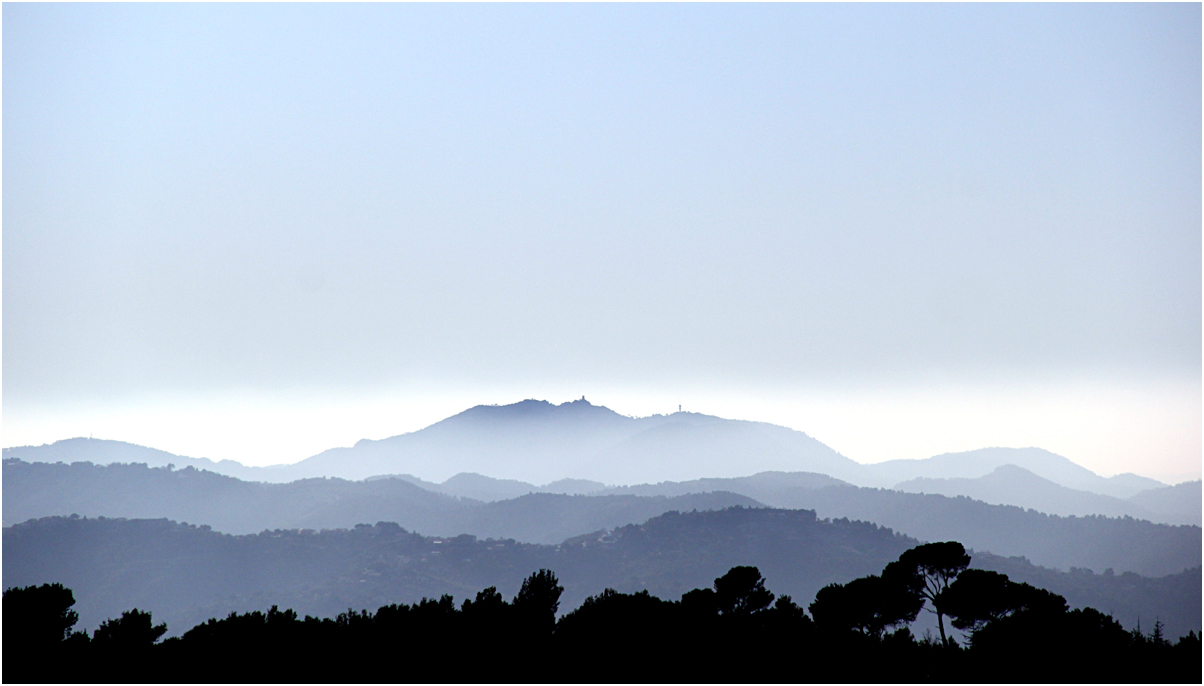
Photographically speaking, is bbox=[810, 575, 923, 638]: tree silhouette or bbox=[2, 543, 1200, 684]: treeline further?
bbox=[810, 575, 923, 638]: tree silhouette

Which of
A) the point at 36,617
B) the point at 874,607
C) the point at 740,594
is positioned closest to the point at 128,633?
the point at 36,617

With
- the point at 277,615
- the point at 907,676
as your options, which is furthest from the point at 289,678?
the point at 907,676

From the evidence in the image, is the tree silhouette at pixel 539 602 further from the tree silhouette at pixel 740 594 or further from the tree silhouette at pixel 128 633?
the tree silhouette at pixel 128 633

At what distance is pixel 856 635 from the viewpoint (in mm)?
49625

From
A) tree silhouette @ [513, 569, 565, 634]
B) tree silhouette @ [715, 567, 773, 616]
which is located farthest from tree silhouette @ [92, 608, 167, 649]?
tree silhouette @ [715, 567, 773, 616]

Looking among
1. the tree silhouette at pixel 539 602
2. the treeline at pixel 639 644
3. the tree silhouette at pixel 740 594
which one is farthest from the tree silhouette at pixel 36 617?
the tree silhouette at pixel 740 594

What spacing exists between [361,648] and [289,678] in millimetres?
6201

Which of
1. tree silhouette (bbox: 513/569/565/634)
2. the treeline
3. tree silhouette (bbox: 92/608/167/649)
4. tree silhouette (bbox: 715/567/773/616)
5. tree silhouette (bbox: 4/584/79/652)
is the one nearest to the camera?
the treeline

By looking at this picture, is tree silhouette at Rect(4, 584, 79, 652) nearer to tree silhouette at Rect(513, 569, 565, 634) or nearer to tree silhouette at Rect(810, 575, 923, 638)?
tree silhouette at Rect(513, 569, 565, 634)

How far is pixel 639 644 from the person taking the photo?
149 ft

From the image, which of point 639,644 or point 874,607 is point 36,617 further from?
point 874,607

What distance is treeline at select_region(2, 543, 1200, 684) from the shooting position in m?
39.2

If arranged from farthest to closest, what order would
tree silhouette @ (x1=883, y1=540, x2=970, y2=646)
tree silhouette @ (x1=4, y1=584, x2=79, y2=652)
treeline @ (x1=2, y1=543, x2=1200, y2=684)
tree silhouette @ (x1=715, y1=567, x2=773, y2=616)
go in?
tree silhouette @ (x1=715, y1=567, x2=773, y2=616) < tree silhouette @ (x1=883, y1=540, x2=970, y2=646) < tree silhouette @ (x1=4, y1=584, x2=79, y2=652) < treeline @ (x1=2, y1=543, x2=1200, y2=684)

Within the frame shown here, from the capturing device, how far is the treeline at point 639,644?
3922 cm
